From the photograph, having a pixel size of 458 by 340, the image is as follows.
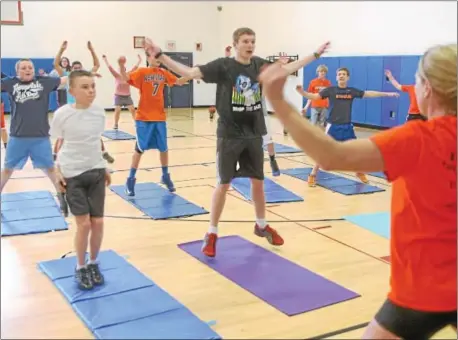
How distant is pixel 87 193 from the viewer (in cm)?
383

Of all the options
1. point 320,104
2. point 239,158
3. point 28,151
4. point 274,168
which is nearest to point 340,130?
point 274,168

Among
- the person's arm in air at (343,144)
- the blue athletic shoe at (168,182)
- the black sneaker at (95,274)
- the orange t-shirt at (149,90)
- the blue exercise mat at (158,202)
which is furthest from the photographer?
the blue athletic shoe at (168,182)

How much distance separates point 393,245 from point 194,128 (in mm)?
11941

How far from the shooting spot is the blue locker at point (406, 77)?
11945 mm

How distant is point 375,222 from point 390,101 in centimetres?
760

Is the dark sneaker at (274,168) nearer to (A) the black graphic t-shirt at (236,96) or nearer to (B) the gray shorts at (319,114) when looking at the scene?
(B) the gray shorts at (319,114)

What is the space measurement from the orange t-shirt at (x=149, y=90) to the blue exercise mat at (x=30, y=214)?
1.50 m

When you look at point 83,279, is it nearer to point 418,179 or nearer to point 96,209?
point 96,209

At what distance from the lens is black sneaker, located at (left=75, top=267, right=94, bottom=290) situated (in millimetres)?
3838

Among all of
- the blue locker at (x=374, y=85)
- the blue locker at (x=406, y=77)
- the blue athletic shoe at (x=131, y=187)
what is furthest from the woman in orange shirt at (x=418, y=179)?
the blue locker at (x=374, y=85)

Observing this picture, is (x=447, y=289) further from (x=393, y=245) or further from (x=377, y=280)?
(x=377, y=280)

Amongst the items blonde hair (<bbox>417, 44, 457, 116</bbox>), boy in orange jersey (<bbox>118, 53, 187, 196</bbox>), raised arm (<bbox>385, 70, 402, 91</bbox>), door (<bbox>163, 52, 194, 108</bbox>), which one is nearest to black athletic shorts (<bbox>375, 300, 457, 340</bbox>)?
blonde hair (<bbox>417, 44, 457, 116</bbox>)

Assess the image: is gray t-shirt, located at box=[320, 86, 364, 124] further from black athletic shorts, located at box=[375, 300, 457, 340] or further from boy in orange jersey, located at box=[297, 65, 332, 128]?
black athletic shorts, located at box=[375, 300, 457, 340]

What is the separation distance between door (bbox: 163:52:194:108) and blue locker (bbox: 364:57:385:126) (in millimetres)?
7492
